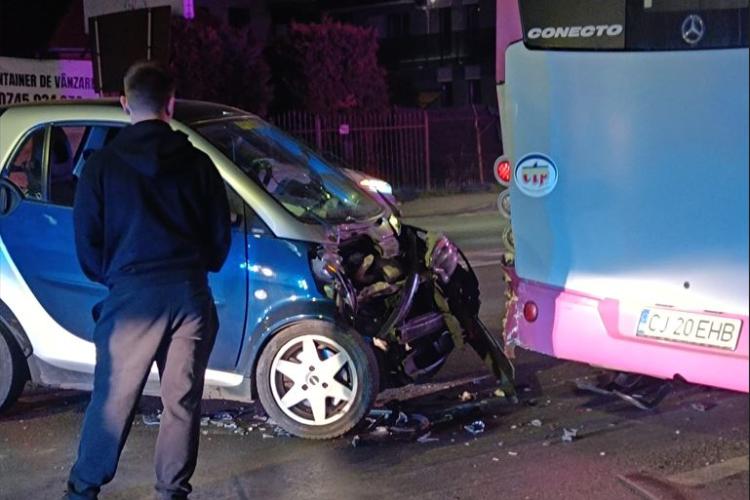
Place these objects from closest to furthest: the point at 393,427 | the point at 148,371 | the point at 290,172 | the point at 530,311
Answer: the point at 148,371 → the point at 530,311 → the point at 393,427 → the point at 290,172

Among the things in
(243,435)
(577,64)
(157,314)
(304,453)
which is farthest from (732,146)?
(243,435)

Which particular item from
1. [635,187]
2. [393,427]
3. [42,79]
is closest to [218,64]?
[42,79]

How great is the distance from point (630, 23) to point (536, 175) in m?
1.08

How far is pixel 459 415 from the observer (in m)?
6.13

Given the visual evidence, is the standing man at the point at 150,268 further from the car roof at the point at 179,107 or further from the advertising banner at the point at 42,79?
the advertising banner at the point at 42,79

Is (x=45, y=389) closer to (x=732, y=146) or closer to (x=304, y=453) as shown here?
(x=304, y=453)

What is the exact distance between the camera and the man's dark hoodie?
430 centimetres

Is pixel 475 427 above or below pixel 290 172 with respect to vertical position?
below

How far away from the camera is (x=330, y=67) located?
23016 mm

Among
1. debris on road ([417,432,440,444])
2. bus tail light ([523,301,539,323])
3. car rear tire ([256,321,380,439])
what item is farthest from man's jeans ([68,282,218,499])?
debris on road ([417,432,440,444])

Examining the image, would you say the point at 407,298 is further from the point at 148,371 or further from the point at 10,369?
the point at 10,369

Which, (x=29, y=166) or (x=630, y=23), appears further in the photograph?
(x=29, y=166)

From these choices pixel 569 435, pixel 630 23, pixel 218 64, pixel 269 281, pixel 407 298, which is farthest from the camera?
pixel 218 64

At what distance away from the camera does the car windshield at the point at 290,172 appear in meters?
5.89
